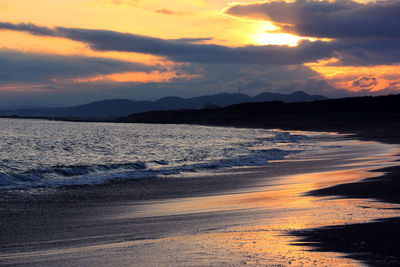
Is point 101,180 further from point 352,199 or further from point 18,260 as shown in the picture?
point 18,260

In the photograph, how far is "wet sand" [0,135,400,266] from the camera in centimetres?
674

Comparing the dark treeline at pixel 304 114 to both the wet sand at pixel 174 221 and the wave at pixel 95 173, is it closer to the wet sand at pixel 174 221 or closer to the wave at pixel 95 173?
the wave at pixel 95 173

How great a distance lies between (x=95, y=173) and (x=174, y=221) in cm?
1131

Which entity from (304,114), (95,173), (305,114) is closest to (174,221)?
(95,173)

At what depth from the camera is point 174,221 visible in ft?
31.6

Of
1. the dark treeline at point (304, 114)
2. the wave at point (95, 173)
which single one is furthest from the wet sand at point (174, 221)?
the dark treeline at point (304, 114)

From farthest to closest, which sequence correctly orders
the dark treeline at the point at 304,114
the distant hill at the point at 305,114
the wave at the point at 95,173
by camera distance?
the distant hill at the point at 305,114 < the dark treeline at the point at 304,114 < the wave at the point at 95,173

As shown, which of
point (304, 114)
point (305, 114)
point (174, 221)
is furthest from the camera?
point (304, 114)

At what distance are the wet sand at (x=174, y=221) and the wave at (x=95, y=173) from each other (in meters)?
1.71

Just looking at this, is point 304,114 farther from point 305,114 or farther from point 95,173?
point 95,173

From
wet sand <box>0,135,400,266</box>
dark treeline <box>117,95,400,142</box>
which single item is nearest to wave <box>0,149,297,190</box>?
wet sand <box>0,135,400,266</box>

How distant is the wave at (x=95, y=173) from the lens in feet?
54.1

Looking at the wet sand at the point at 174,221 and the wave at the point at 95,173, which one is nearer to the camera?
the wet sand at the point at 174,221

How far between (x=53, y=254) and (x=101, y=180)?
1042 centimetres
